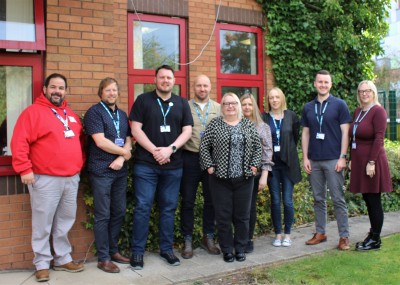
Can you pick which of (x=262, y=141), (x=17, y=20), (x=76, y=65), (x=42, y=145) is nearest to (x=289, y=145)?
(x=262, y=141)

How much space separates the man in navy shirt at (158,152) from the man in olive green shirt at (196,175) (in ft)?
0.68

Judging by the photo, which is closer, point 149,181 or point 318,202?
point 149,181

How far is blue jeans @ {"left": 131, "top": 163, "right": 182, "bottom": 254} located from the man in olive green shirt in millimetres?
196

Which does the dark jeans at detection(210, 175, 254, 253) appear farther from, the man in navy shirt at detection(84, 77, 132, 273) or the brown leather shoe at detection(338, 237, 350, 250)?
the brown leather shoe at detection(338, 237, 350, 250)

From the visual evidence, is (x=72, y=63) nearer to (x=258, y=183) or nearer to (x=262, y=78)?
(x=258, y=183)

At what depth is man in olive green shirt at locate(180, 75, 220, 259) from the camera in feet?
16.4

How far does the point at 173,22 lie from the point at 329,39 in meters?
2.71

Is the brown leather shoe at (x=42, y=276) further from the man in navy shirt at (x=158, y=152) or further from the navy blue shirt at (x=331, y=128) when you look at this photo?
the navy blue shirt at (x=331, y=128)

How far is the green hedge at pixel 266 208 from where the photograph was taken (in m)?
5.05

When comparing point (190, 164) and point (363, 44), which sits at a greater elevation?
point (363, 44)

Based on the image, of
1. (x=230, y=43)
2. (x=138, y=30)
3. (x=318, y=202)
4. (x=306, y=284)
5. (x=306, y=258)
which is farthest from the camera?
(x=230, y=43)

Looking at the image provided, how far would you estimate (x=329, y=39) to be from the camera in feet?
24.0

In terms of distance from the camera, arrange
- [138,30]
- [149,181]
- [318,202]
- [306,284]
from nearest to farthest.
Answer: [306,284], [149,181], [318,202], [138,30]

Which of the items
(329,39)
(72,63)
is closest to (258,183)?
(72,63)
